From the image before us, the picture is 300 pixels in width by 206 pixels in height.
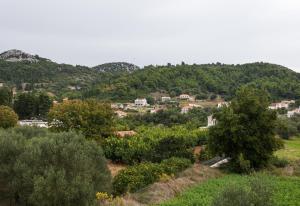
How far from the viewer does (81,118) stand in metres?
45.9

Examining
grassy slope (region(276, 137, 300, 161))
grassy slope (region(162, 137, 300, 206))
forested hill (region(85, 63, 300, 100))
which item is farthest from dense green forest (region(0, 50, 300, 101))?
grassy slope (region(162, 137, 300, 206))

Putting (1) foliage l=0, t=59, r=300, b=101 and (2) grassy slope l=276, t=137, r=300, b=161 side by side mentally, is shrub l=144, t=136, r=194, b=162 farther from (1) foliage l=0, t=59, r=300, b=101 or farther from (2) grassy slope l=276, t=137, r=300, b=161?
(1) foliage l=0, t=59, r=300, b=101

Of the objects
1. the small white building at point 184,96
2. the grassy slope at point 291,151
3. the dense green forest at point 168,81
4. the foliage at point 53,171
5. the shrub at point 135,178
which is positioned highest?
the dense green forest at point 168,81

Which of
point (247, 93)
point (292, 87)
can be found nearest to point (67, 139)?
point (247, 93)

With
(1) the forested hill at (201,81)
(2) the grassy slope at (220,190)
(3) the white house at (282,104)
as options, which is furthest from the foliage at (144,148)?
(3) the white house at (282,104)

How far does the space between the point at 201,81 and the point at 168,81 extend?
1080 cm

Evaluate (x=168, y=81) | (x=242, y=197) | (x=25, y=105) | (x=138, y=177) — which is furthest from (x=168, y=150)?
(x=168, y=81)

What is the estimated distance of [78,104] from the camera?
46844 millimetres

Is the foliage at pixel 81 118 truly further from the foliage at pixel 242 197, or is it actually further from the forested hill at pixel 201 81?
the forested hill at pixel 201 81

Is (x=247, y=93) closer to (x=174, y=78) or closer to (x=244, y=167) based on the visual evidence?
(x=244, y=167)

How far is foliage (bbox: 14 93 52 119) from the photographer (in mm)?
82000

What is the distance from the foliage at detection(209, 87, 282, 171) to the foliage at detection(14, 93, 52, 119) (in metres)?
47.2

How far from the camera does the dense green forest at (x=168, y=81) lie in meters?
123

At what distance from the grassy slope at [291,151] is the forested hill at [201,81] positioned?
5508 cm
